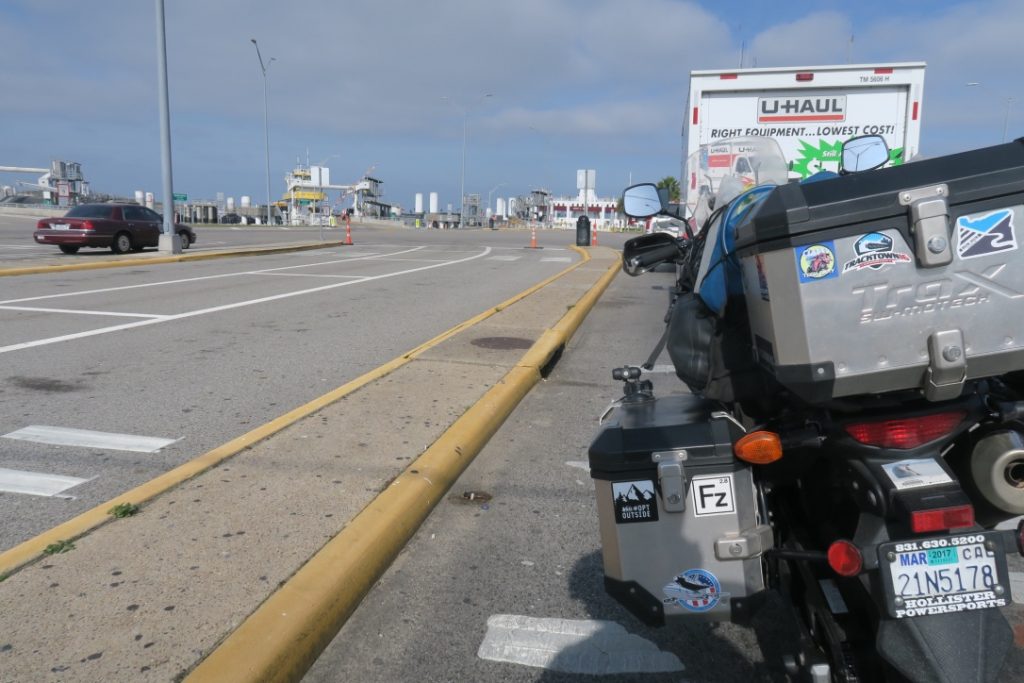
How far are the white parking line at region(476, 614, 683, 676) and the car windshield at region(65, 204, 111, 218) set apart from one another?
73.6 ft

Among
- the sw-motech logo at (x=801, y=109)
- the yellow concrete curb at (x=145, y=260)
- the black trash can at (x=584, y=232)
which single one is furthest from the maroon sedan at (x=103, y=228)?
the sw-motech logo at (x=801, y=109)

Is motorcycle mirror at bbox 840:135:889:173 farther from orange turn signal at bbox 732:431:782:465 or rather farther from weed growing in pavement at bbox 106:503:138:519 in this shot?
weed growing in pavement at bbox 106:503:138:519

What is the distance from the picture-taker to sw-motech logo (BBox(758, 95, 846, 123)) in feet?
39.2

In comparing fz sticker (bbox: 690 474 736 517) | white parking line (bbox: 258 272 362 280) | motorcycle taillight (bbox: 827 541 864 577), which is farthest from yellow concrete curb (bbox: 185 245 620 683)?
white parking line (bbox: 258 272 362 280)

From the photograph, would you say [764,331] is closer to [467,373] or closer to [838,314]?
[838,314]

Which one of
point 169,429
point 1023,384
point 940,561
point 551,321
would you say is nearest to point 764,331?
point 940,561

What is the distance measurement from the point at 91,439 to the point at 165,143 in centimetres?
1815

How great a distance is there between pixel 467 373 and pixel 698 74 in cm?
809

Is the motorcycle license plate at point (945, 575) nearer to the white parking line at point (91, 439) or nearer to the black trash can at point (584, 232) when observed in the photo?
the white parking line at point (91, 439)

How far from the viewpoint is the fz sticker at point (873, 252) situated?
6.23 feet

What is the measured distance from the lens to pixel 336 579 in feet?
10.2

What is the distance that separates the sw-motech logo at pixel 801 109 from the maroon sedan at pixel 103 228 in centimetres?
1707

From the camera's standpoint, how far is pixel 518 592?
339 cm

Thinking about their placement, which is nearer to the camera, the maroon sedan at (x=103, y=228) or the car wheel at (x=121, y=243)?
the maroon sedan at (x=103, y=228)
